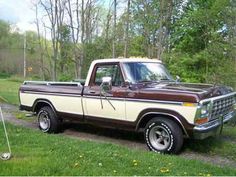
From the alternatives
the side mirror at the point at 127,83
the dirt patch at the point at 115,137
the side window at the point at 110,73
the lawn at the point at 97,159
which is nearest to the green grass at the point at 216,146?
the lawn at the point at 97,159

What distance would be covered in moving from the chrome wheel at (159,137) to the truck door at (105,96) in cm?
79

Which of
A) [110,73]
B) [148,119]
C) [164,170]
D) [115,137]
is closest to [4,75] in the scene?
[115,137]

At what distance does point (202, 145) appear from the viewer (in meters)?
7.58

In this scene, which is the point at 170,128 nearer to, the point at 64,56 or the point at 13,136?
the point at 13,136

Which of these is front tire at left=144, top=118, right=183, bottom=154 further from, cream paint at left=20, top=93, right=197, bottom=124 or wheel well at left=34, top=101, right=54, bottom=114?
wheel well at left=34, top=101, right=54, bottom=114

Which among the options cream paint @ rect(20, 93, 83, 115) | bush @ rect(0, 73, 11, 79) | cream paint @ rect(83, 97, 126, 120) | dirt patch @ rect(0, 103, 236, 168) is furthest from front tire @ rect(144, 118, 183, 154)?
bush @ rect(0, 73, 11, 79)

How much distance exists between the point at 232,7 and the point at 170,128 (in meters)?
8.63

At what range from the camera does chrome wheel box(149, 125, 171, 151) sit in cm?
707

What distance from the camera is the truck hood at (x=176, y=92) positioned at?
6.60 meters

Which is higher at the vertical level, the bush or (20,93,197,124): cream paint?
(20,93,197,124): cream paint

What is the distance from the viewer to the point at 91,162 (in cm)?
588

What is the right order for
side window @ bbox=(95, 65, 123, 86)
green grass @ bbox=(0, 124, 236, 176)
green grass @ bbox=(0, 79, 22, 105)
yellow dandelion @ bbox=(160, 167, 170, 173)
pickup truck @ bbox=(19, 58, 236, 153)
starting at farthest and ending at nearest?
1. green grass @ bbox=(0, 79, 22, 105)
2. side window @ bbox=(95, 65, 123, 86)
3. pickup truck @ bbox=(19, 58, 236, 153)
4. yellow dandelion @ bbox=(160, 167, 170, 173)
5. green grass @ bbox=(0, 124, 236, 176)

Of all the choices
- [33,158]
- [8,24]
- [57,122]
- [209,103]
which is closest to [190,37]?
[57,122]

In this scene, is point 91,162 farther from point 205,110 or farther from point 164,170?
point 205,110
